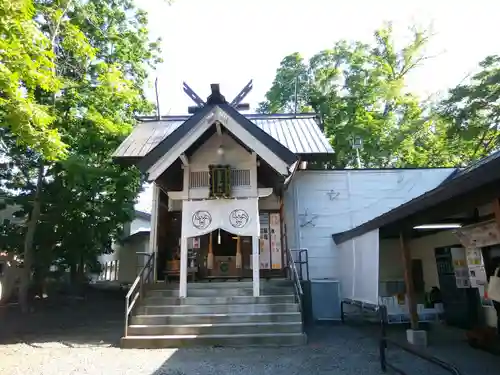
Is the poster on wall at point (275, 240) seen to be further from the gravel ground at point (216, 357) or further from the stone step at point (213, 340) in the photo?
the stone step at point (213, 340)

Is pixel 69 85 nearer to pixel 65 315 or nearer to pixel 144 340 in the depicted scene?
pixel 65 315

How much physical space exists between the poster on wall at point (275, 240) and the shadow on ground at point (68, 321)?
4433 mm

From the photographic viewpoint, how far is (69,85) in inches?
478

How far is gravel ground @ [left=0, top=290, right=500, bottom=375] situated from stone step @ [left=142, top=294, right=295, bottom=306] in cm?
98

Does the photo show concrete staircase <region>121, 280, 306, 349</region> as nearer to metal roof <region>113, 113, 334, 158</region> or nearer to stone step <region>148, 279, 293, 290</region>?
stone step <region>148, 279, 293, 290</region>

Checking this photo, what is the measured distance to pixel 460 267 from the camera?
8.62 meters

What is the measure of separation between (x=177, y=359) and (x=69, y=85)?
992 cm

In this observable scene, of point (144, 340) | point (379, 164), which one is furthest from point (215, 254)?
point (379, 164)

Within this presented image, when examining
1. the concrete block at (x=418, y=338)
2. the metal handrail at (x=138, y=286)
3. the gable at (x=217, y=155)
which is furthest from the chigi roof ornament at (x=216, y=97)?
the concrete block at (x=418, y=338)

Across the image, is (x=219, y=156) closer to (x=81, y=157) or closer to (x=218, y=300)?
(x=218, y=300)

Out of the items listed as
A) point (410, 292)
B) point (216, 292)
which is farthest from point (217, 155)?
point (410, 292)

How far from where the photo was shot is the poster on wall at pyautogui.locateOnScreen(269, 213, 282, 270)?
10555mm

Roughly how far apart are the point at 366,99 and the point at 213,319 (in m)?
15.9

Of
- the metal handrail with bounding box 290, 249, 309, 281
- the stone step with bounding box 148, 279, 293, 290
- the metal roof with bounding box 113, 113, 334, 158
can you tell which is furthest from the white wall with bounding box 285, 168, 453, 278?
the stone step with bounding box 148, 279, 293, 290
